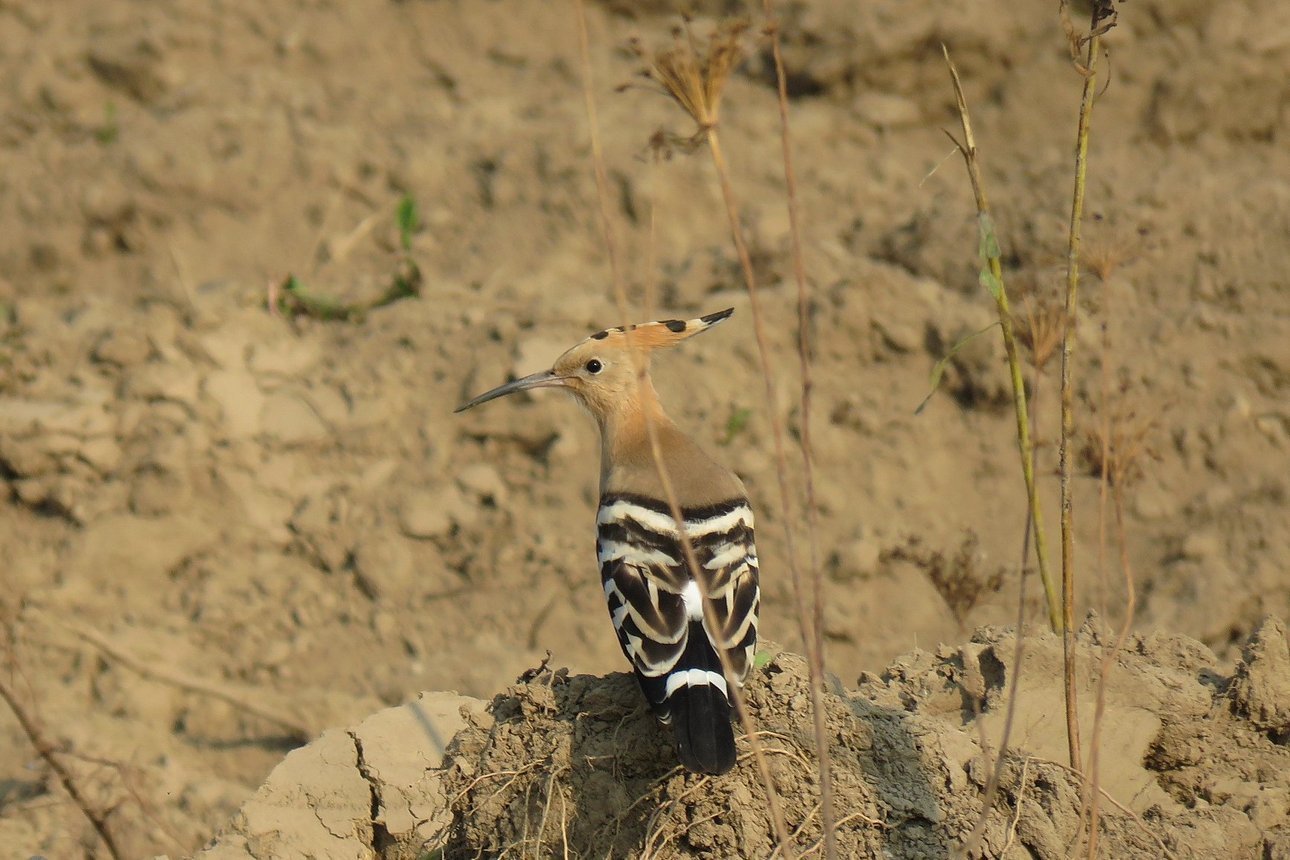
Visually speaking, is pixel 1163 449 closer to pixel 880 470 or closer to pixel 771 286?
pixel 880 470

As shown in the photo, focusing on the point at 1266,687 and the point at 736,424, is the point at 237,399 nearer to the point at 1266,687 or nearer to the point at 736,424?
the point at 736,424

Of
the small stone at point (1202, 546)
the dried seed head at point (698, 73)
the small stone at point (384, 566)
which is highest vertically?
the dried seed head at point (698, 73)

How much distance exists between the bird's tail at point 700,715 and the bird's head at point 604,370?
1.54m

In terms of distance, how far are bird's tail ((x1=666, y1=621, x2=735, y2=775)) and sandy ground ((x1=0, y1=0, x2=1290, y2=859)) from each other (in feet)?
0.78

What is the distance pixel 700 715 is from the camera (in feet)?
8.96

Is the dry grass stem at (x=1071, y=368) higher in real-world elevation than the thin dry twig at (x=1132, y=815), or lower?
higher

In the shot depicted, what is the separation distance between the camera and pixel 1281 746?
3096 millimetres

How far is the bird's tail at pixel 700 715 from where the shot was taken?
268cm

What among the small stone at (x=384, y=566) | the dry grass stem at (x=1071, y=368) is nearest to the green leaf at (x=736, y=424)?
the small stone at (x=384, y=566)

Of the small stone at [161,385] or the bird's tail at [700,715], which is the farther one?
A: the small stone at [161,385]

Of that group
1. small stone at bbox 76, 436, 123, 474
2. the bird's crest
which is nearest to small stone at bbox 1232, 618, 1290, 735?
the bird's crest

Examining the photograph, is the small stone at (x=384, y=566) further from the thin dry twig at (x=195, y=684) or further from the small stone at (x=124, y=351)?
the small stone at (x=124, y=351)

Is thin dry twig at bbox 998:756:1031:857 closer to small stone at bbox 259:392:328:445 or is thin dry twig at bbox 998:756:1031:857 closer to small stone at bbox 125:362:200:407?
small stone at bbox 259:392:328:445

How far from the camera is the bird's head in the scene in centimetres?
Answer: 431
